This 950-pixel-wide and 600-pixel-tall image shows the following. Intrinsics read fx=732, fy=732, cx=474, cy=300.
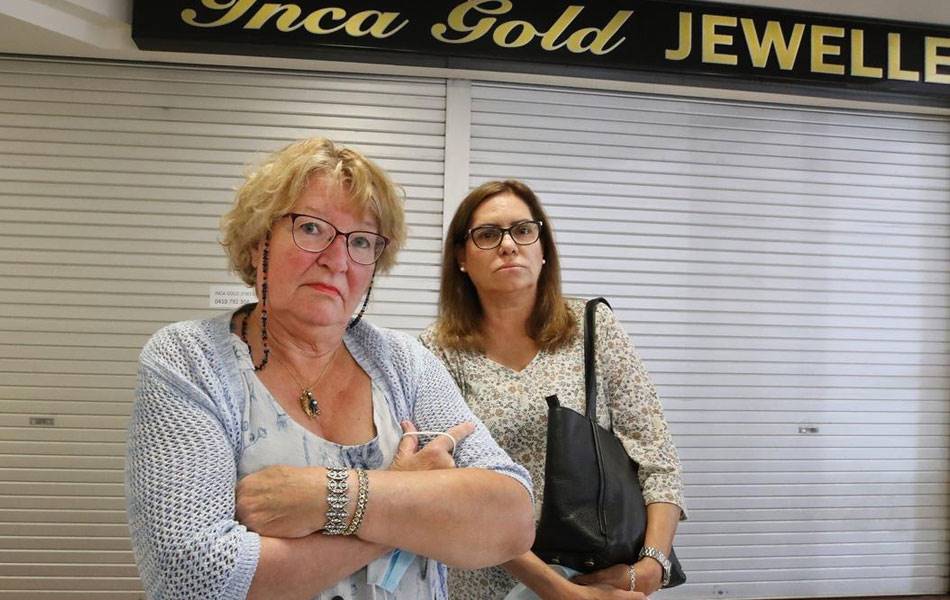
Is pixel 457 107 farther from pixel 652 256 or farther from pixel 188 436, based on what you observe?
pixel 188 436

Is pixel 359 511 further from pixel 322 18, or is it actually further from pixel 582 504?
pixel 322 18

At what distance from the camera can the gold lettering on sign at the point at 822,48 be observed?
4.40m

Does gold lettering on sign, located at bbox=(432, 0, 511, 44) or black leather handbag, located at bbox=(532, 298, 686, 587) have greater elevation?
gold lettering on sign, located at bbox=(432, 0, 511, 44)

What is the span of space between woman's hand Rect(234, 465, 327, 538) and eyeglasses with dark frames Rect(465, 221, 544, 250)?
3.39 ft

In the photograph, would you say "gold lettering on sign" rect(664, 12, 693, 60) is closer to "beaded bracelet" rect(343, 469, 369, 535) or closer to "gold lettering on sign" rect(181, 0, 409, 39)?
"gold lettering on sign" rect(181, 0, 409, 39)

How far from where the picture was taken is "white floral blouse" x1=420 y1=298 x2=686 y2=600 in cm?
193

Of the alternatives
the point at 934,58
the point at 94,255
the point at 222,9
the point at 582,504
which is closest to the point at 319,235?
the point at 582,504

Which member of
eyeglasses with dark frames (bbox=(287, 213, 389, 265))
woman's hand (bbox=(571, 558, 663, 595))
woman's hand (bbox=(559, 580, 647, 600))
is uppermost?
eyeglasses with dark frames (bbox=(287, 213, 389, 265))

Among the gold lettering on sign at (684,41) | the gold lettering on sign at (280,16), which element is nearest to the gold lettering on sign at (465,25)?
the gold lettering on sign at (280,16)

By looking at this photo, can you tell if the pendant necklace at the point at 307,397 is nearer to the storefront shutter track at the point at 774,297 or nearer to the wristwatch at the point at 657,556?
the wristwatch at the point at 657,556

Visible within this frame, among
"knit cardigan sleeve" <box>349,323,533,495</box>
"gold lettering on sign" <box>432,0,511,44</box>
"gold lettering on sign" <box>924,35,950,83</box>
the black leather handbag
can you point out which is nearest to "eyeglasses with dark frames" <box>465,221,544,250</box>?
the black leather handbag

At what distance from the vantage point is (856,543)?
4879 mm

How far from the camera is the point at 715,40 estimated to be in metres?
4.31

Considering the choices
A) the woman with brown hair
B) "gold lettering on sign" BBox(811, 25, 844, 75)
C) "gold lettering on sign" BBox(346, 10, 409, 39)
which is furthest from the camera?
"gold lettering on sign" BBox(811, 25, 844, 75)
